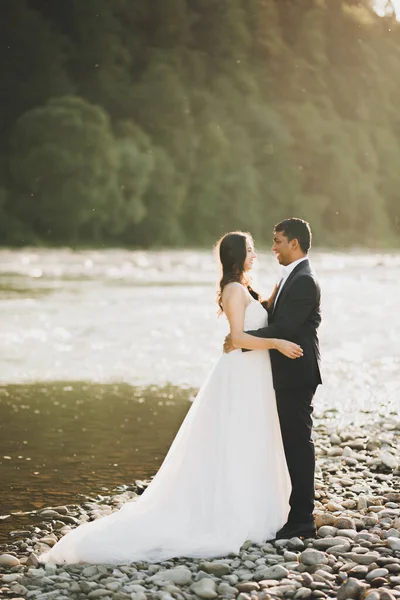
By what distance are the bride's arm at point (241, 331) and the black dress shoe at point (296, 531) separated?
3.82ft

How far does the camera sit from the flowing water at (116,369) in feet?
30.2

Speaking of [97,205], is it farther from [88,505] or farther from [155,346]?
[88,505]

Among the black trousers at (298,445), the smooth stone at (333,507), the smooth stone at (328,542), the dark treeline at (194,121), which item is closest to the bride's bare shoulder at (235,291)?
the black trousers at (298,445)

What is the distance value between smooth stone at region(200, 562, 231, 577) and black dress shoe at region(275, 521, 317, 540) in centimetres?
65

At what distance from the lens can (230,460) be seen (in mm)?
6219

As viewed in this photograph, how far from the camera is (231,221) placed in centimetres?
6125

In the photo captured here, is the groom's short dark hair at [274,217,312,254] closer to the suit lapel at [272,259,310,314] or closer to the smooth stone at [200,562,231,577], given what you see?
the suit lapel at [272,259,310,314]

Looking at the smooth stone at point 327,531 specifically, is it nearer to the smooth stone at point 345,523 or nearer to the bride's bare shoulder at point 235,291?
the smooth stone at point 345,523

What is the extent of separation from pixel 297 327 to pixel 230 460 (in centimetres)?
101

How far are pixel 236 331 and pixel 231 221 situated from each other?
2181 inches

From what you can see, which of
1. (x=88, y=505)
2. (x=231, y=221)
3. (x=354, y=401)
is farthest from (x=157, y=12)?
(x=88, y=505)

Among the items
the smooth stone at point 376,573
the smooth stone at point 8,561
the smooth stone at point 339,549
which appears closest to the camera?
the smooth stone at point 376,573

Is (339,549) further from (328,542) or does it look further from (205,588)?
(205,588)

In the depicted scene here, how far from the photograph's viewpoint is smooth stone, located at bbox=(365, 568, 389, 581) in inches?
213
